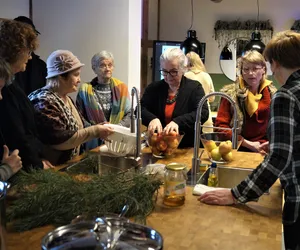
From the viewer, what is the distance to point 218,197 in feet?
4.86

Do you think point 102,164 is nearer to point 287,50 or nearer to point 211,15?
point 287,50

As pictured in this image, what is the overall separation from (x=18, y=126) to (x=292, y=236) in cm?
123

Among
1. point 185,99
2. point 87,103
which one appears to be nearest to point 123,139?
point 185,99

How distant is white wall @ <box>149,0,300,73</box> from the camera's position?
5.06 metres

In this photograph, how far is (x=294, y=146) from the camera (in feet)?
4.66

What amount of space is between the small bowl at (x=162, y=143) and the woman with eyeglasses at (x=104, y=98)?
1.03 metres

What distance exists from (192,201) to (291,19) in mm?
4268

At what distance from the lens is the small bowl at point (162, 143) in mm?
2146

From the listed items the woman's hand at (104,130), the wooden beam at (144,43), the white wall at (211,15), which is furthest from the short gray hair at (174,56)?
the white wall at (211,15)

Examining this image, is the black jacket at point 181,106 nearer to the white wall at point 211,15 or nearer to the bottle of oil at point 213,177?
the bottle of oil at point 213,177

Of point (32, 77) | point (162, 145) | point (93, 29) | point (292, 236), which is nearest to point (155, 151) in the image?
point (162, 145)

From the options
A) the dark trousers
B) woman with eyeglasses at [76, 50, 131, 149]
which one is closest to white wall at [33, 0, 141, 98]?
woman with eyeglasses at [76, 50, 131, 149]

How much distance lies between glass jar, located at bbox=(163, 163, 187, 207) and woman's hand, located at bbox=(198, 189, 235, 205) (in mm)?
110

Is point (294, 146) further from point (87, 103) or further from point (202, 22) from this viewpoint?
point (202, 22)
